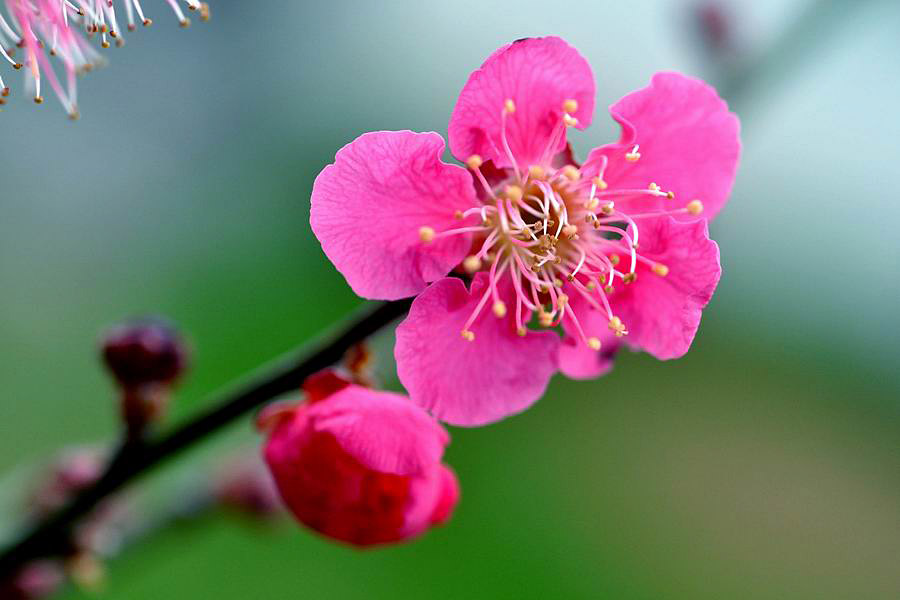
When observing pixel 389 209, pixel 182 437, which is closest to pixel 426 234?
pixel 389 209

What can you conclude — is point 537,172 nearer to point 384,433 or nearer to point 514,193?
point 514,193

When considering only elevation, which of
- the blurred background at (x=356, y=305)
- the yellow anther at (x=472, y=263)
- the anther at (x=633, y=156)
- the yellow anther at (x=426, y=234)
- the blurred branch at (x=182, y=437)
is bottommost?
the blurred background at (x=356, y=305)

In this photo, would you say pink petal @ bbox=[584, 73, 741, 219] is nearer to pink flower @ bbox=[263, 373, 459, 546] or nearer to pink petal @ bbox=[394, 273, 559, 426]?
pink petal @ bbox=[394, 273, 559, 426]

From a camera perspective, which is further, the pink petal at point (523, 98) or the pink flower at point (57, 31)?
the pink flower at point (57, 31)

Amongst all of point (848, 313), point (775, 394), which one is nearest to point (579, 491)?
point (775, 394)

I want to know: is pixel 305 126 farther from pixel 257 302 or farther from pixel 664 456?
pixel 664 456

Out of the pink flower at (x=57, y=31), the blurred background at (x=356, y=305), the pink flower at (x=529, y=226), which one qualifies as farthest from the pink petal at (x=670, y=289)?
the blurred background at (x=356, y=305)

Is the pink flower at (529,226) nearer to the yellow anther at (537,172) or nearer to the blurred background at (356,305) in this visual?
the yellow anther at (537,172)

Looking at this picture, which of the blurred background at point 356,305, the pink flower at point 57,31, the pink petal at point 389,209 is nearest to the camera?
the pink petal at point 389,209

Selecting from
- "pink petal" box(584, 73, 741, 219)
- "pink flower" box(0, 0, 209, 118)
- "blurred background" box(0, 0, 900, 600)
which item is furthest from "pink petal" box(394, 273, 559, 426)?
"blurred background" box(0, 0, 900, 600)
